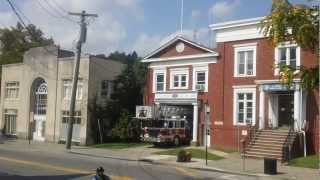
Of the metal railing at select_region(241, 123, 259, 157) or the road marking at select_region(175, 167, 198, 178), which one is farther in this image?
the metal railing at select_region(241, 123, 259, 157)

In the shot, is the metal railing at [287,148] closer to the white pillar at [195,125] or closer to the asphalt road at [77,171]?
the asphalt road at [77,171]

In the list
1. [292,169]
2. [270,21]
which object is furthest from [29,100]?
[270,21]

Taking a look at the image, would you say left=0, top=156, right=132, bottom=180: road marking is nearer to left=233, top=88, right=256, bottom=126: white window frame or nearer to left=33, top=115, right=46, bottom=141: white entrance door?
left=233, top=88, right=256, bottom=126: white window frame

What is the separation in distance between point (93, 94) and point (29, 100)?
31.9 feet

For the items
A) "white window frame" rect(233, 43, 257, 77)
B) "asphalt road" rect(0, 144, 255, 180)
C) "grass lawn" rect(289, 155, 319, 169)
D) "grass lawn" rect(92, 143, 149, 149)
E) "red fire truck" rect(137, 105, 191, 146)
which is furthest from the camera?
"grass lawn" rect(92, 143, 149, 149)

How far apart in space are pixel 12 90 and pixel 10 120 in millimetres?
3130

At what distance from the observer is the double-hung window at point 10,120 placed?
2264 inches

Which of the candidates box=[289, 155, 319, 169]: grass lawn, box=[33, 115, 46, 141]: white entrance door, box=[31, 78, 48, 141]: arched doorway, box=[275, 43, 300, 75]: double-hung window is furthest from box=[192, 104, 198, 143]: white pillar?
box=[33, 115, 46, 141]: white entrance door

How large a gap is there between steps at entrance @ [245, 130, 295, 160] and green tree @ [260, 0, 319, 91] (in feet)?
58.5

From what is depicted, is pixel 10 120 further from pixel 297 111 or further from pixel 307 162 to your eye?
pixel 307 162

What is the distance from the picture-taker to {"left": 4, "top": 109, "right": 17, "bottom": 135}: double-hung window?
5749 cm

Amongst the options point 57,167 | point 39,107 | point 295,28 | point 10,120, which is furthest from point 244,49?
point 10,120

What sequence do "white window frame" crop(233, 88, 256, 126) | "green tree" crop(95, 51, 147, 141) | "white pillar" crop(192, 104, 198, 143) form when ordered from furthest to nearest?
"green tree" crop(95, 51, 147, 141) → "white pillar" crop(192, 104, 198, 143) → "white window frame" crop(233, 88, 256, 126)

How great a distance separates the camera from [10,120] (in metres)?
58.1
